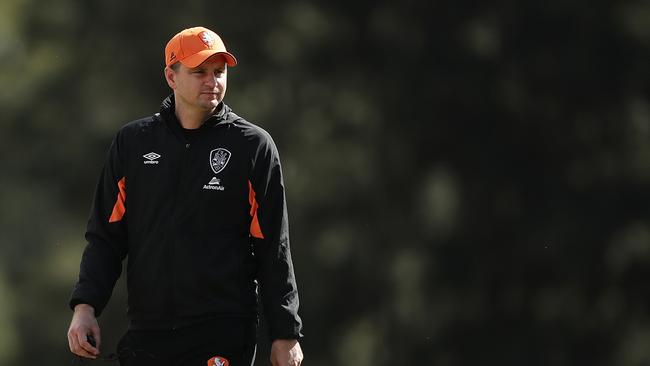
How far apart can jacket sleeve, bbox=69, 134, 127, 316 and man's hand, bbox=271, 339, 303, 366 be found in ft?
2.08

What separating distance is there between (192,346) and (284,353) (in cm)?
32

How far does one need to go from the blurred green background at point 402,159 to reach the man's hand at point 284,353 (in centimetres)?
193

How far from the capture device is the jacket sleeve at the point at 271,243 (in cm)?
405

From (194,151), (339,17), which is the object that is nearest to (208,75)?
(194,151)

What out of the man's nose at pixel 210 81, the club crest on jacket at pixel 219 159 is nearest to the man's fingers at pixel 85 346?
the club crest on jacket at pixel 219 159

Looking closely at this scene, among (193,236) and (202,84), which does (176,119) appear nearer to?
(202,84)

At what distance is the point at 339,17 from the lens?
20.4ft

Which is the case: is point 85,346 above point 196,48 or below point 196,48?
below

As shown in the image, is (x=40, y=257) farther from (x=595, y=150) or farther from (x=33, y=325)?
(x=595, y=150)

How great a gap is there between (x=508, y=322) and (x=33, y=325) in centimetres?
261

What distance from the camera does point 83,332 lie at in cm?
396

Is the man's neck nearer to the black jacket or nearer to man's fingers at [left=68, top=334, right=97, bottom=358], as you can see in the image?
the black jacket

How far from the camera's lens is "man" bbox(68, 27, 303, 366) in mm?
4023

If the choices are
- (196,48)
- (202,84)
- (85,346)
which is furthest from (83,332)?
(196,48)
